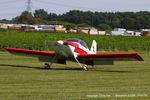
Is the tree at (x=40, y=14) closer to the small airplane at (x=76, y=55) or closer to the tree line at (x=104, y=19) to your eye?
the tree line at (x=104, y=19)

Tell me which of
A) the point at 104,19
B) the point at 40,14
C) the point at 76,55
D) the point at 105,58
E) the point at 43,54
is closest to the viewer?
the point at 105,58

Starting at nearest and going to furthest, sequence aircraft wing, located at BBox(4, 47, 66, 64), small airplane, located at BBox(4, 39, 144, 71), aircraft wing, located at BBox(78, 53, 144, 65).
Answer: aircraft wing, located at BBox(78, 53, 144, 65)
small airplane, located at BBox(4, 39, 144, 71)
aircraft wing, located at BBox(4, 47, 66, 64)

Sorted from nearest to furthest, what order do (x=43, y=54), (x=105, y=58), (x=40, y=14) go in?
(x=105, y=58) < (x=43, y=54) < (x=40, y=14)

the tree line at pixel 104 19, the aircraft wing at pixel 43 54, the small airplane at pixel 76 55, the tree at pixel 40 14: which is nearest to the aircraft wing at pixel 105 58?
the small airplane at pixel 76 55

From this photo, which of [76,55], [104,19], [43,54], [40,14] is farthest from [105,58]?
[40,14]

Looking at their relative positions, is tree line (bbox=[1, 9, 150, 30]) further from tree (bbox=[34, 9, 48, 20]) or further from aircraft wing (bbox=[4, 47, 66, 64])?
aircraft wing (bbox=[4, 47, 66, 64])

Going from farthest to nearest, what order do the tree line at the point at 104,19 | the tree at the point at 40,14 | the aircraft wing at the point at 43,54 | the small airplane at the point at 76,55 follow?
1. the tree at the point at 40,14
2. the tree line at the point at 104,19
3. the aircraft wing at the point at 43,54
4. the small airplane at the point at 76,55

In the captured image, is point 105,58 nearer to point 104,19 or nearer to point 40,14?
point 104,19

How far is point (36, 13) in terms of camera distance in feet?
653

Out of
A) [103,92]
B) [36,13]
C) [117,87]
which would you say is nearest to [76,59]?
[117,87]

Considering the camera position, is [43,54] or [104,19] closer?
[43,54]

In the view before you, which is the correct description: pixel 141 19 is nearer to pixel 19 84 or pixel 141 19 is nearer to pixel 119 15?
pixel 119 15

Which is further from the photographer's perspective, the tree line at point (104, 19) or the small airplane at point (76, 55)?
the tree line at point (104, 19)

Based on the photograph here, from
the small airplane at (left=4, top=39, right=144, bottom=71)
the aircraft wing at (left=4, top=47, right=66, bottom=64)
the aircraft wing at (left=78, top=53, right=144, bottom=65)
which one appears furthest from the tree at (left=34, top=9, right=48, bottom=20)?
the aircraft wing at (left=78, top=53, right=144, bottom=65)
